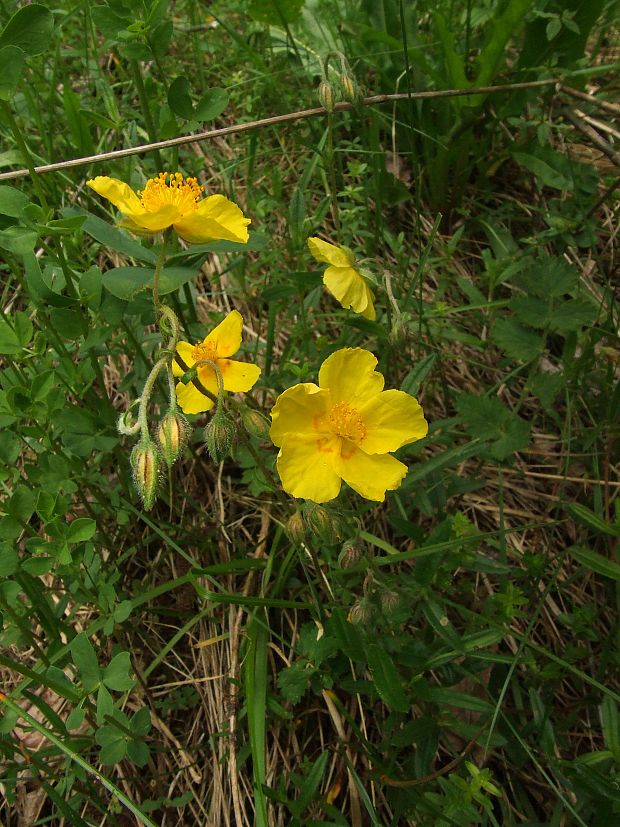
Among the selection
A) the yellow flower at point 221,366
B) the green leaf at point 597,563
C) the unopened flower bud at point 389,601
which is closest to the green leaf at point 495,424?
the green leaf at point 597,563

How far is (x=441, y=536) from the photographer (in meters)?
1.80

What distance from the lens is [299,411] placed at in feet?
5.35

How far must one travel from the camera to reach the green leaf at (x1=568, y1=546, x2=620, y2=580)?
5.98 feet

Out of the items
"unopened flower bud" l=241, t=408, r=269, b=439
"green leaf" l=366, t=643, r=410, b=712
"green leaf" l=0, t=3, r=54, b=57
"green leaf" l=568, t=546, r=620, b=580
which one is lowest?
"green leaf" l=568, t=546, r=620, b=580

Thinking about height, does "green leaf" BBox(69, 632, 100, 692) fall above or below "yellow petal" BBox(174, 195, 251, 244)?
below

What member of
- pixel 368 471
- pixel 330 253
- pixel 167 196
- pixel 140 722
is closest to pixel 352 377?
pixel 368 471

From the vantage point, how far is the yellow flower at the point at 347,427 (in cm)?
156

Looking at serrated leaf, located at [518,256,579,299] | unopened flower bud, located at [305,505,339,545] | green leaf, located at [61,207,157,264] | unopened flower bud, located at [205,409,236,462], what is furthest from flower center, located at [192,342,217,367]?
serrated leaf, located at [518,256,579,299]

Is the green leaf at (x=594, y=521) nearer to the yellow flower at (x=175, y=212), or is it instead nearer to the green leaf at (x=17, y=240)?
the yellow flower at (x=175, y=212)

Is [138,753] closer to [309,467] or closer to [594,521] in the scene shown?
[309,467]

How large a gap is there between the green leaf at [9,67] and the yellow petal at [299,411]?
0.93m

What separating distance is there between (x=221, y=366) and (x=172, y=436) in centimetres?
62

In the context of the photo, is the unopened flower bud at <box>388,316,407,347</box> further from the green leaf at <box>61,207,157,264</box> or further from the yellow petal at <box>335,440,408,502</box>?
the green leaf at <box>61,207,157,264</box>

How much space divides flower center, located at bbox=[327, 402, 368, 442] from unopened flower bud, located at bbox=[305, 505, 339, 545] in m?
0.20
